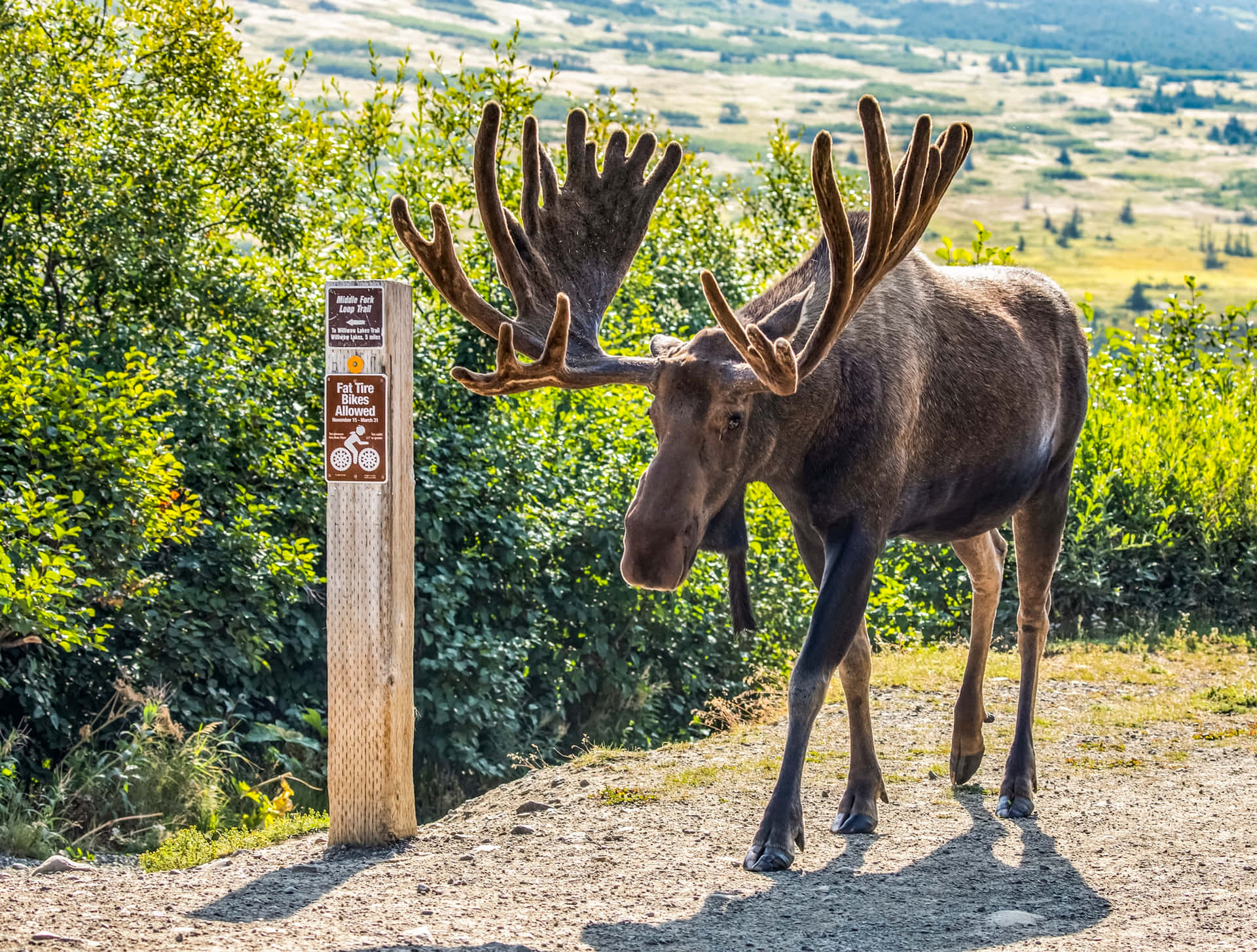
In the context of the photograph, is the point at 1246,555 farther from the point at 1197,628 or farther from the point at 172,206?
the point at 172,206

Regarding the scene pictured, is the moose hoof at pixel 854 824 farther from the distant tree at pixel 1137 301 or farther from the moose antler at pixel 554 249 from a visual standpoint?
the distant tree at pixel 1137 301

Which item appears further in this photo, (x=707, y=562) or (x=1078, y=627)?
(x=1078, y=627)

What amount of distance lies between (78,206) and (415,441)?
2493 millimetres

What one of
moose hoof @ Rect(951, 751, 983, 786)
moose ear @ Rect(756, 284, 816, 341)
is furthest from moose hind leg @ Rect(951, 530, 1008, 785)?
moose ear @ Rect(756, 284, 816, 341)

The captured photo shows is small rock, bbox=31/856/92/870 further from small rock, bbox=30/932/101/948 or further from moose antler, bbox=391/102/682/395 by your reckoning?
moose antler, bbox=391/102/682/395

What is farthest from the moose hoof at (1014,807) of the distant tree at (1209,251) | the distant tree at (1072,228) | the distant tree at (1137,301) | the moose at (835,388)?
the distant tree at (1072,228)

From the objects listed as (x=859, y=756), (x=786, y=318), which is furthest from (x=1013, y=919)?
(x=786, y=318)

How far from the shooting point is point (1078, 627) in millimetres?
11672

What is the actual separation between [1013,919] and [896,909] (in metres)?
0.39

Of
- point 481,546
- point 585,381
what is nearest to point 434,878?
point 585,381

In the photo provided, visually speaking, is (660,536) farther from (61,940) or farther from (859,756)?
(61,940)

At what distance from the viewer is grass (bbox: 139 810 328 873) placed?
6.54 metres

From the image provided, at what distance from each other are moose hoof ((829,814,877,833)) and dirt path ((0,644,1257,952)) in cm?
6

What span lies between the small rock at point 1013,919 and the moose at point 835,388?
0.84 meters
